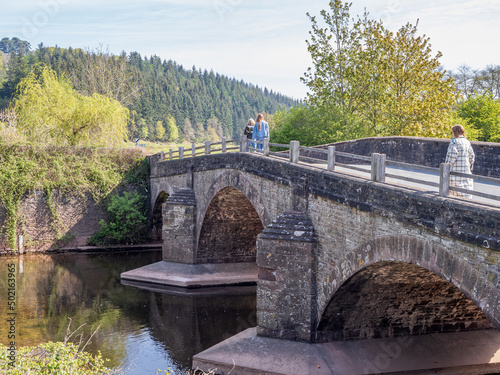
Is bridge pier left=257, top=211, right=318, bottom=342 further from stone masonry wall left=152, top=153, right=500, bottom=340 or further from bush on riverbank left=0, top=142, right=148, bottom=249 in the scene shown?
bush on riverbank left=0, top=142, right=148, bottom=249

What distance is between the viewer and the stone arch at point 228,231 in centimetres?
2005

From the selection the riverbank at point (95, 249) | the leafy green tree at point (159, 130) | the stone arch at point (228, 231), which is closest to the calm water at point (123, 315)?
the stone arch at point (228, 231)

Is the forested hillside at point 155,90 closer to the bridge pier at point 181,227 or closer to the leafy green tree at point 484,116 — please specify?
the leafy green tree at point 484,116

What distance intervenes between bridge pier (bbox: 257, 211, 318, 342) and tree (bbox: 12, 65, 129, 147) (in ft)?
61.8

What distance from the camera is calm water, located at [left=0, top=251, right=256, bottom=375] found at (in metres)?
13.6

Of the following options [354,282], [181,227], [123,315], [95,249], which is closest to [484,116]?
[181,227]

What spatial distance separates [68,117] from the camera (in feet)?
96.1

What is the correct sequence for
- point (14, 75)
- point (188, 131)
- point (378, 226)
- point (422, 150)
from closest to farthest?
point (378, 226) < point (422, 150) < point (14, 75) < point (188, 131)

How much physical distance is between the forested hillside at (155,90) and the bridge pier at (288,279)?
32.7 metres

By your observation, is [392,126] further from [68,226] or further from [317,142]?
[68,226]

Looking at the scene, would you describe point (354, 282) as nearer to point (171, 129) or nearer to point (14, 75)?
point (14, 75)

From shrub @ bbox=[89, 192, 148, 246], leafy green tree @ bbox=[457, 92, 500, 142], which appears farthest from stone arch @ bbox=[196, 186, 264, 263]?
leafy green tree @ bbox=[457, 92, 500, 142]

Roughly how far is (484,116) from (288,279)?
22.9 m

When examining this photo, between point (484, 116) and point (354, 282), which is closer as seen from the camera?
point (354, 282)
